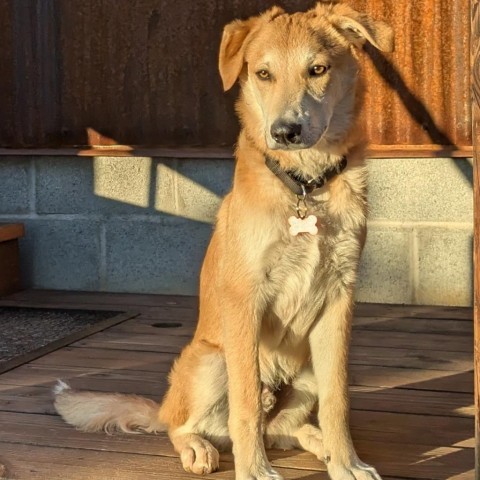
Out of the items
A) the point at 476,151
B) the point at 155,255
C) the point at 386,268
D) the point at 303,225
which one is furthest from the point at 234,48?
the point at 155,255

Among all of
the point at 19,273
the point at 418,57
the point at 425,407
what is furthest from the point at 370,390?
the point at 19,273

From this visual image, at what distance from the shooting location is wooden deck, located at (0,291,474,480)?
2896 millimetres

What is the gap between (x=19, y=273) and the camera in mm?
5934

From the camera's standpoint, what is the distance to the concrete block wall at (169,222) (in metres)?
5.22

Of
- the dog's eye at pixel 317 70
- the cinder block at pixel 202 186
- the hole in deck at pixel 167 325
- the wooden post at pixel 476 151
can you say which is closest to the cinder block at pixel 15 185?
the cinder block at pixel 202 186

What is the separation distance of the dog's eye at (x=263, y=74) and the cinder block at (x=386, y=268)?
100 inches

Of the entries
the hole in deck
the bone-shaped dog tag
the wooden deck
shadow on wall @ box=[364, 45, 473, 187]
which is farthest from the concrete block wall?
the bone-shaped dog tag

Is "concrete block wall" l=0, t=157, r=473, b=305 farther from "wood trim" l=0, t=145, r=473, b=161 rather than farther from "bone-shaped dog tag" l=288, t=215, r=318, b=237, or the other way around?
"bone-shaped dog tag" l=288, t=215, r=318, b=237

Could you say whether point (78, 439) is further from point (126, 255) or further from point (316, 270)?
point (126, 255)

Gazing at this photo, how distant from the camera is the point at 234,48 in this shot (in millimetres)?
2980

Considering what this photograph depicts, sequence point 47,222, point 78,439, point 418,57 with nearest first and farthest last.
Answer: point 78,439 < point 418,57 < point 47,222

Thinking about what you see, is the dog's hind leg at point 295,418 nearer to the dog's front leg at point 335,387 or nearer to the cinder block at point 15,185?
the dog's front leg at point 335,387

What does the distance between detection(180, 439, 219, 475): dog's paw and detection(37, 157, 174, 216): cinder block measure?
2.97 meters

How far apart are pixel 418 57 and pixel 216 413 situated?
2964 millimetres
